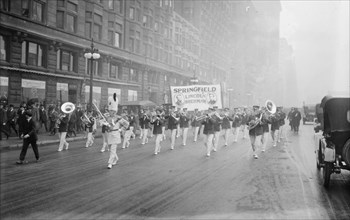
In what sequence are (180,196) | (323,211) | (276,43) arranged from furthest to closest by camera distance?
(276,43) → (180,196) → (323,211)

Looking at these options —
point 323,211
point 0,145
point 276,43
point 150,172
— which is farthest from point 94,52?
point 276,43

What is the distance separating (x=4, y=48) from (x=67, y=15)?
7771mm

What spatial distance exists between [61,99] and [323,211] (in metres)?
24.6

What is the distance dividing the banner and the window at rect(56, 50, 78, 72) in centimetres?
1221

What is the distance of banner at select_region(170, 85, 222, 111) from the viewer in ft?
66.6

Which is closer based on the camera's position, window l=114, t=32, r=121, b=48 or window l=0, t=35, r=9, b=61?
window l=0, t=35, r=9, b=61

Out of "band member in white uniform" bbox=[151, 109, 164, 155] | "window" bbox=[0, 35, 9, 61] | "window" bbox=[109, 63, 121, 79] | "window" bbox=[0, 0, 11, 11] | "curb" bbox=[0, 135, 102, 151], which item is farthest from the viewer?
"window" bbox=[109, 63, 121, 79]

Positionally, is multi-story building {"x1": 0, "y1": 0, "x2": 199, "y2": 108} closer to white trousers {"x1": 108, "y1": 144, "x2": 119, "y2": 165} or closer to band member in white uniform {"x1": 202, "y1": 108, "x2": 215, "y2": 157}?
white trousers {"x1": 108, "y1": 144, "x2": 119, "y2": 165}

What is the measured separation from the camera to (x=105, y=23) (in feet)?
113

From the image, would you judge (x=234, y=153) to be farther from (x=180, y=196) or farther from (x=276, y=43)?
(x=276, y=43)

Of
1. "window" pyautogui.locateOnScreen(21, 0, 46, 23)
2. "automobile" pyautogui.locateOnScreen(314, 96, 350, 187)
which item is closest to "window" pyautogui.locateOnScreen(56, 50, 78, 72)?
"window" pyautogui.locateOnScreen(21, 0, 46, 23)

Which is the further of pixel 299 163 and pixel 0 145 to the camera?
pixel 0 145

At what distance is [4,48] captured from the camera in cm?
2267

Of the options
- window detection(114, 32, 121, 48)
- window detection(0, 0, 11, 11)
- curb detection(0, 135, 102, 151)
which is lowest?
curb detection(0, 135, 102, 151)
